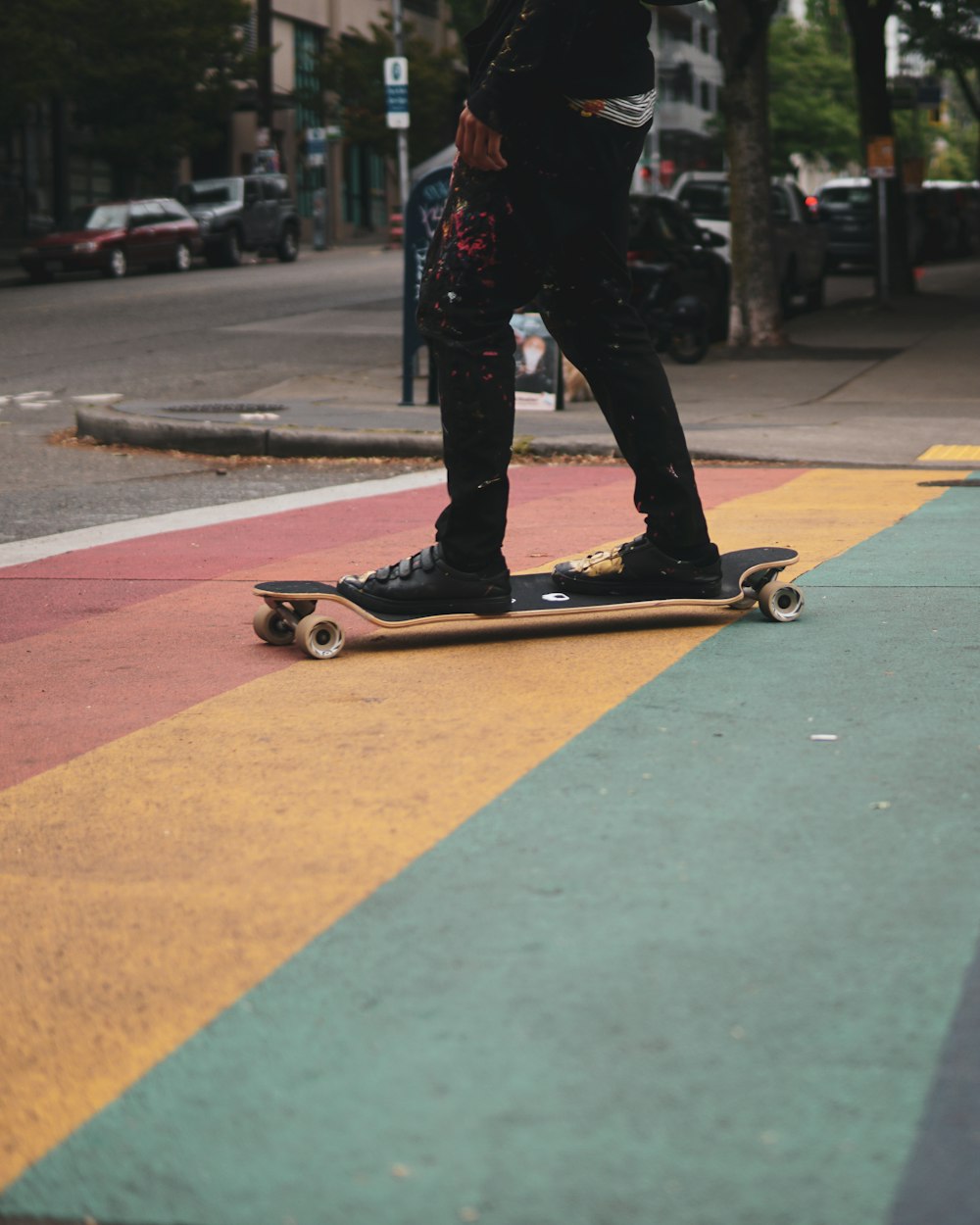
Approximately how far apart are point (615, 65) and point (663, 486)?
3.29ft

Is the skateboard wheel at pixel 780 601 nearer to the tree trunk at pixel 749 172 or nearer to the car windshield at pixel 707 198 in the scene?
the tree trunk at pixel 749 172

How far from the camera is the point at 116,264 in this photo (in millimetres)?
33344

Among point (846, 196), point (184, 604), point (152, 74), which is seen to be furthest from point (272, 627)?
point (152, 74)

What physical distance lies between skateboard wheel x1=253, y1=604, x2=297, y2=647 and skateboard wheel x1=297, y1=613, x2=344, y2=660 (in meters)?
0.14

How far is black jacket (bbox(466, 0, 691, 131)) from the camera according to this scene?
4047mm

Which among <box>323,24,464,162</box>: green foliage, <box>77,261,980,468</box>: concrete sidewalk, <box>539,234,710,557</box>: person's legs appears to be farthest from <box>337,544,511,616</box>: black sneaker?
<box>323,24,464,162</box>: green foliage

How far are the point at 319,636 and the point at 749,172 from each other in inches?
508

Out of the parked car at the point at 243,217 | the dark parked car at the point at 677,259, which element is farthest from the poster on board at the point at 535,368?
the parked car at the point at 243,217

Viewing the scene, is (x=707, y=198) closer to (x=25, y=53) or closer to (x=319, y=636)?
(x=25, y=53)

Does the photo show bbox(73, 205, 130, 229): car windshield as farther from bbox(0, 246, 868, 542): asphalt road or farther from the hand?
the hand

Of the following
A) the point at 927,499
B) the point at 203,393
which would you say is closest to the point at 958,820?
the point at 927,499

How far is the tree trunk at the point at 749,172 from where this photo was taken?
16.0 m

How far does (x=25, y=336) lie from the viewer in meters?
19.5

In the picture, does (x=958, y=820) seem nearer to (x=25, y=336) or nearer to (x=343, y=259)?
(x=25, y=336)
